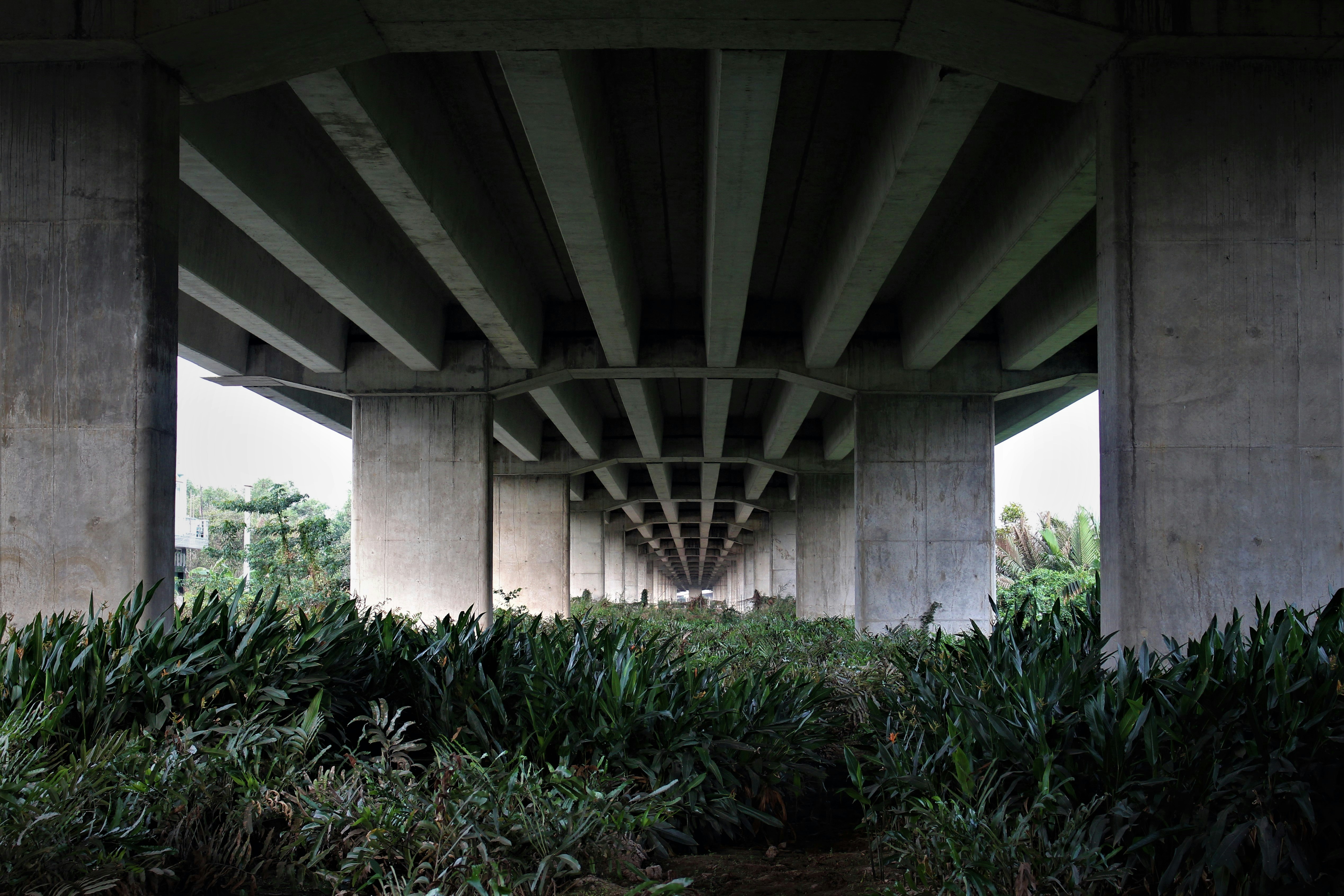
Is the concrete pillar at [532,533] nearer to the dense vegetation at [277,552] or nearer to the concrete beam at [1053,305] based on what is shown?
the dense vegetation at [277,552]

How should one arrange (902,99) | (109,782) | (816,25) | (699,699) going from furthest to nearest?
1. (902,99)
2. (816,25)
3. (699,699)
4. (109,782)

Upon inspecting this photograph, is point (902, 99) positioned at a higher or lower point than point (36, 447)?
higher

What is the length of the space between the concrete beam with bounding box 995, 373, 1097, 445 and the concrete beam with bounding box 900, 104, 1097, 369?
21.3 ft

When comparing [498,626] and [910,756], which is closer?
[910,756]

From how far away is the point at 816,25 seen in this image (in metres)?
6.94

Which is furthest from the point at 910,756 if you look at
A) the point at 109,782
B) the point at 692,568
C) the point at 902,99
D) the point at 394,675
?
the point at 692,568

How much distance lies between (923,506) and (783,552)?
26.0 m

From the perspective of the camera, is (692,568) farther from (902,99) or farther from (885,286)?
(902,99)

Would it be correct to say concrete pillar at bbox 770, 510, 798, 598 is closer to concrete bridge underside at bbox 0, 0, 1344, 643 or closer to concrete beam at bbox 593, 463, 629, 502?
concrete beam at bbox 593, 463, 629, 502

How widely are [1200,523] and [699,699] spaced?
11.5ft

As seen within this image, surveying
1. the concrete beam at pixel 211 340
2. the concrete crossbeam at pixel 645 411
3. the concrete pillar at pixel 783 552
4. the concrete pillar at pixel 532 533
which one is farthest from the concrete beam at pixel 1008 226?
the concrete pillar at pixel 783 552

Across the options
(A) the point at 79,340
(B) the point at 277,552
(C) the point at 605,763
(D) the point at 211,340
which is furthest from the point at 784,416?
(C) the point at 605,763

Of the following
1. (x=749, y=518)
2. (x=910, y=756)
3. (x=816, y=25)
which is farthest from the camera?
(x=749, y=518)

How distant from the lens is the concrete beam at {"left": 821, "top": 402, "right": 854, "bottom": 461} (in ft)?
77.6
